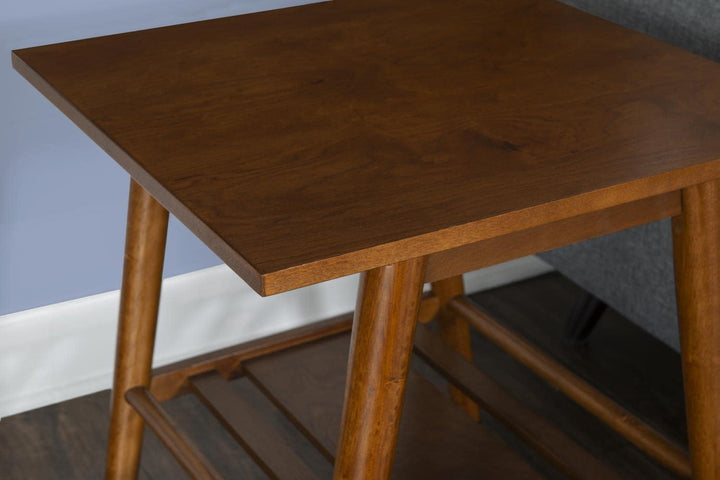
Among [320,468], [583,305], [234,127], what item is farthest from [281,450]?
[583,305]

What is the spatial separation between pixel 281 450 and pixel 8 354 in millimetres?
580

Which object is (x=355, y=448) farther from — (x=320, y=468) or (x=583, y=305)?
(x=583, y=305)

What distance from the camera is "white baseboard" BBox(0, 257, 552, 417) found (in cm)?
162

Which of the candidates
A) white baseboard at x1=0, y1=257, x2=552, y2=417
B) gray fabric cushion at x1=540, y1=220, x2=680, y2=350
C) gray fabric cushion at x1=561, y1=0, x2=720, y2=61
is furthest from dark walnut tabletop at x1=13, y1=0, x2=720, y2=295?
white baseboard at x1=0, y1=257, x2=552, y2=417

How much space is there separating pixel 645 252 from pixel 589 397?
29 cm

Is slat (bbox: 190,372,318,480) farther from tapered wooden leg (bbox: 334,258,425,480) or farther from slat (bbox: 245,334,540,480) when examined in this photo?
tapered wooden leg (bbox: 334,258,425,480)

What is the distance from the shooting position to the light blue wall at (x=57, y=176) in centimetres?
148

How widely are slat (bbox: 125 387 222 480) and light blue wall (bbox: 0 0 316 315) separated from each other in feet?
1.37

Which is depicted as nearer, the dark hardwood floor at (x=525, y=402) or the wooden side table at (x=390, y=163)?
the wooden side table at (x=390, y=163)

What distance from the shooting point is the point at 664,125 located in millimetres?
938

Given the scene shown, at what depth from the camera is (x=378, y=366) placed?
88 cm

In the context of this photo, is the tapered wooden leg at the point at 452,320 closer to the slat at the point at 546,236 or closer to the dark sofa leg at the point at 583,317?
the dark sofa leg at the point at 583,317

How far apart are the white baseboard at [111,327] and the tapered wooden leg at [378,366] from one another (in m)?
0.83

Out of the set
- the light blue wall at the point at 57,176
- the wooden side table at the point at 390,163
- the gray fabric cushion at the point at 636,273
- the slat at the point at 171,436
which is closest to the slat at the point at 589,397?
the wooden side table at the point at 390,163
